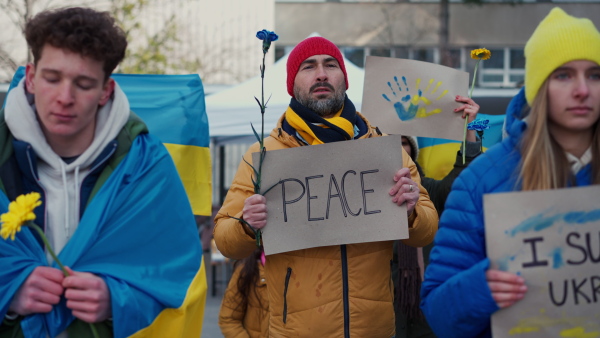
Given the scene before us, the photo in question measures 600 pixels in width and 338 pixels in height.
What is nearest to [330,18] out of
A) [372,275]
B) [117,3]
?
[117,3]

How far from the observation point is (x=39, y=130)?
8.54 ft

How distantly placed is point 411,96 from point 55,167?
232 centimetres

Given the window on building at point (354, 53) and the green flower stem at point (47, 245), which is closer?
the green flower stem at point (47, 245)

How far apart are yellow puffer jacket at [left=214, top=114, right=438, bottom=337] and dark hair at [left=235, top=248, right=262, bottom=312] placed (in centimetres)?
130

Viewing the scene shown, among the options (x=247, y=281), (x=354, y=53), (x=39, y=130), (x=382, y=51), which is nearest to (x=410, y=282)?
(x=247, y=281)

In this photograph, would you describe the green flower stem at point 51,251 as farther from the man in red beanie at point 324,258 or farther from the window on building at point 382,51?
the window on building at point 382,51

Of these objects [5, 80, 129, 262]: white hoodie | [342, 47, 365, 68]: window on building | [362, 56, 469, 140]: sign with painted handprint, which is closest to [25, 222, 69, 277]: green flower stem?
[5, 80, 129, 262]: white hoodie

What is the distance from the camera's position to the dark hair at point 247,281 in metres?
4.81

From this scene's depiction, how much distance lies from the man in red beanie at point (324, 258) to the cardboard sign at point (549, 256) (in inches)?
39.1

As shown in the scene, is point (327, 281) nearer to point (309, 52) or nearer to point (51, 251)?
point (309, 52)

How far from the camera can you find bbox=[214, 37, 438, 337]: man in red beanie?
131 inches

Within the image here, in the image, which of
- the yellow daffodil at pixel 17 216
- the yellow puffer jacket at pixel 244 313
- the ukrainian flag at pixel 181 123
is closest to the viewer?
the yellow daffodil at pixel 17 216

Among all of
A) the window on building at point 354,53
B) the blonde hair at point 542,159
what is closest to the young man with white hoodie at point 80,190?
the blonde hair at point 542,159

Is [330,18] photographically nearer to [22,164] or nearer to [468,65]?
[468,65]
